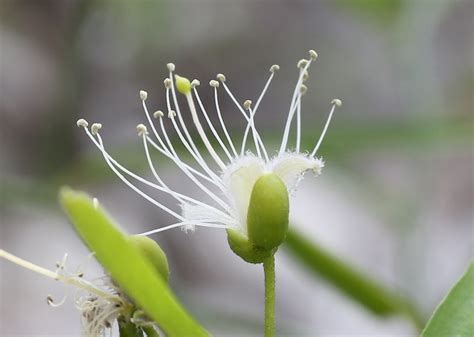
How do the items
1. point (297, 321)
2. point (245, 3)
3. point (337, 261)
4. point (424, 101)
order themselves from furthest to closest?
point (245, 3)
point (297, 321)
point (424, 101)
point (337, 261)

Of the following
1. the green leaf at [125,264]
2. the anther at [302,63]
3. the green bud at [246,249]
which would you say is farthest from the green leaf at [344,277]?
the green leaf at [125,264]

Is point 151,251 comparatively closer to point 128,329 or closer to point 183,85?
point 128,329

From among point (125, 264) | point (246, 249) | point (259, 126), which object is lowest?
point (125, 264)

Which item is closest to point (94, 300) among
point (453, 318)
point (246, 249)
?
point (246, 249)

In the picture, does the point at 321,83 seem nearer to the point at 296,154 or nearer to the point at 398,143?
the point at 398,143

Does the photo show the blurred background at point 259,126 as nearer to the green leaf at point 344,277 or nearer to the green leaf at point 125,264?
the green leaf at point 344,277

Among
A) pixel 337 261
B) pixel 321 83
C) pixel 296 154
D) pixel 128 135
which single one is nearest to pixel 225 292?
pixel 128 135

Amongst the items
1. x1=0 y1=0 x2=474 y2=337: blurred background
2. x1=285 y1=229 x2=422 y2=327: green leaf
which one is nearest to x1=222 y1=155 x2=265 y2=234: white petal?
x1=285 y1=229 x2=422 y2=327: green leaf
